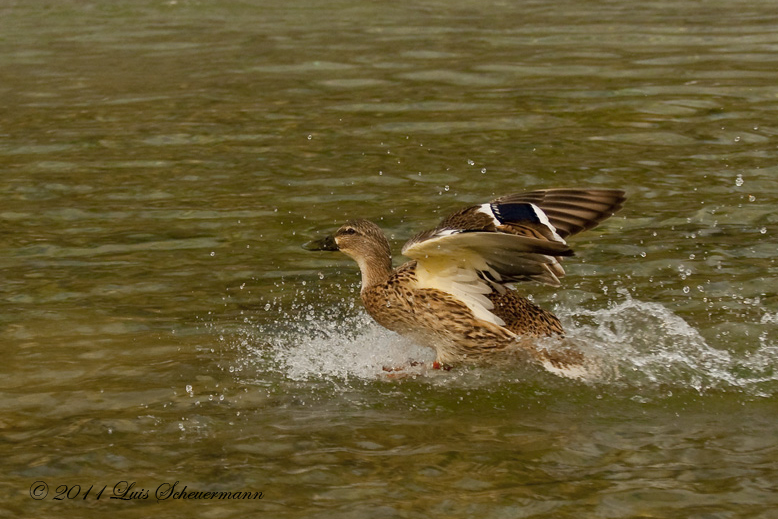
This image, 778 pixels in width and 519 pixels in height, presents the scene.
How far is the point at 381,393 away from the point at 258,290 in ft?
6.43

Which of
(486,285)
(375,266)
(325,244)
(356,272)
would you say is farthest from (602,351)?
(356,272)

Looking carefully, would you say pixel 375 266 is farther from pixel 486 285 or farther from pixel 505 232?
pixel 505 232

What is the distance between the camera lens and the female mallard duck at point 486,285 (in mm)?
6852

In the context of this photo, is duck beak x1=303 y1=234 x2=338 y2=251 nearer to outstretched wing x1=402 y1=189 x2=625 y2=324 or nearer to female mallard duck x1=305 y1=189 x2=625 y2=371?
female mallard duck x1=305 y1=189 x2=625 y2=371

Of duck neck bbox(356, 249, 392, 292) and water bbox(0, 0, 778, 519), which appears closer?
water bbox(0, 0, 778, 519)

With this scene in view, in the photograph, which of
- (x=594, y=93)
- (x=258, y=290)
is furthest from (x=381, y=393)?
(x=594, y=93)

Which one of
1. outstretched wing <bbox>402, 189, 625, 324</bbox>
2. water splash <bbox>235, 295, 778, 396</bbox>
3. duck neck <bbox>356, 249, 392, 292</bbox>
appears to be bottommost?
water splash <bbox>235, 295, 778, 396</bbox>

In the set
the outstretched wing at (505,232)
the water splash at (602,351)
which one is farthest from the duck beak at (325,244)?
the outstretched wing at (505,232)

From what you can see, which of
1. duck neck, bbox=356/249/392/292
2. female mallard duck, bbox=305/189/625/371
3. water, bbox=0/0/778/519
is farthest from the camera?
duck neck, bbox=356/249/392/292

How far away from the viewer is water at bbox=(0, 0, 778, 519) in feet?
18.5

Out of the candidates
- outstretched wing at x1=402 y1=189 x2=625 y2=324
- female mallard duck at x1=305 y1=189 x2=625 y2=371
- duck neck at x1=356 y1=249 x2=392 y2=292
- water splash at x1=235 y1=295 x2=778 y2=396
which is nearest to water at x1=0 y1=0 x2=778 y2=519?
water splash at x1=235 y1=295 x2=778 y2=396

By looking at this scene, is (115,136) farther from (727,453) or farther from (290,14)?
(727,453)

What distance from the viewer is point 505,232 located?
6.73 metres

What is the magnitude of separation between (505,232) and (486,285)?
1.60 ft
